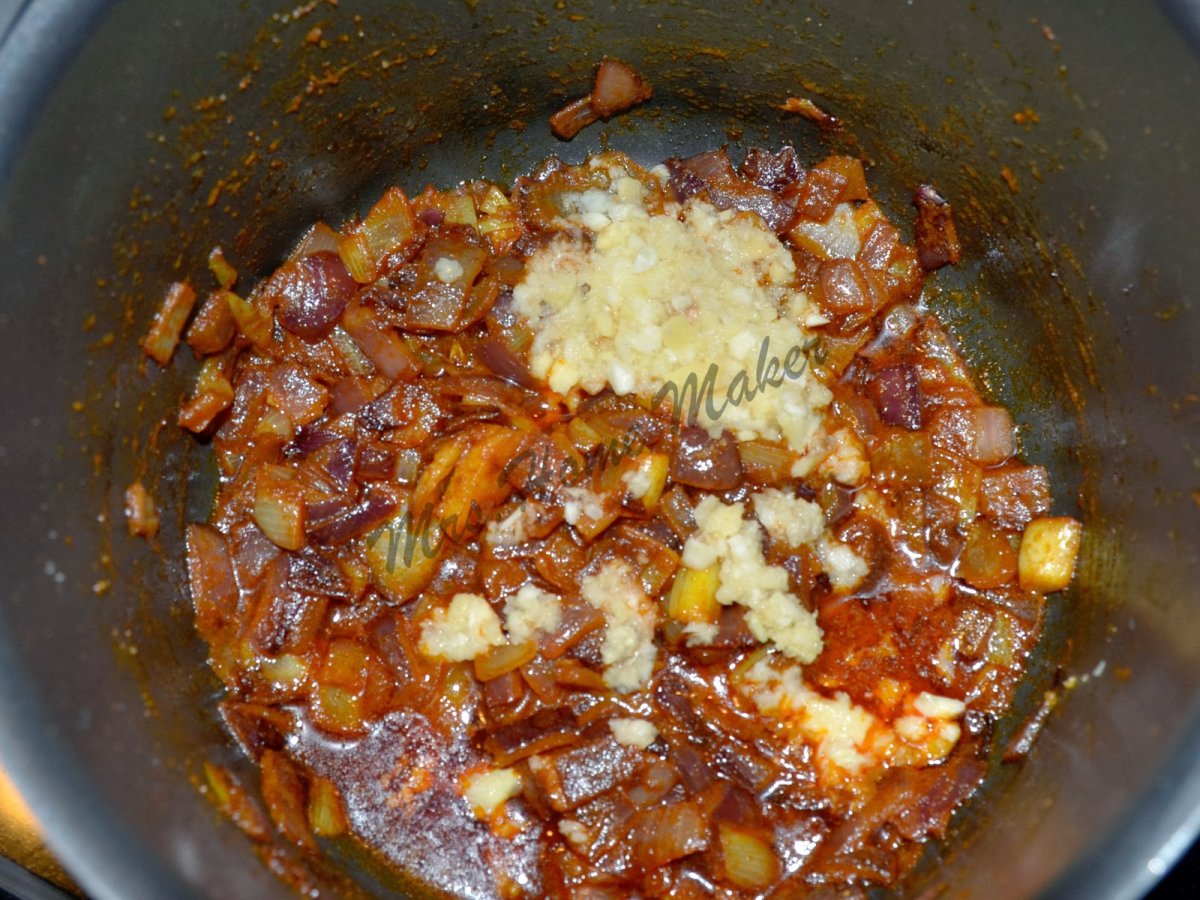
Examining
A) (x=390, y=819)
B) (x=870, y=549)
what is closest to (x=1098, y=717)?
(x=870, y=549)

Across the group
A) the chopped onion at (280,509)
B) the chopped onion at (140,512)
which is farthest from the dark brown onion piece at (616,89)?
the chopped onion at (140,512)

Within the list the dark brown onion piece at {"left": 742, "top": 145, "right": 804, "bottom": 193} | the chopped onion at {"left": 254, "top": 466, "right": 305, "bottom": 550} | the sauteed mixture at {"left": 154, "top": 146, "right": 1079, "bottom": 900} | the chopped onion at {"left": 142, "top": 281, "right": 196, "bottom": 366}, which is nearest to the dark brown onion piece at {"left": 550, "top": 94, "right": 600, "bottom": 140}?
the sauteed mixture at {"left": 154, "top": 146, "right": 1079, "bottom": 900}

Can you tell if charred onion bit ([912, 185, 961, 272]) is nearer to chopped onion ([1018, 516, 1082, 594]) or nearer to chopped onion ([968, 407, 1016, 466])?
chopped onion ([968, 407, 1016, 466])

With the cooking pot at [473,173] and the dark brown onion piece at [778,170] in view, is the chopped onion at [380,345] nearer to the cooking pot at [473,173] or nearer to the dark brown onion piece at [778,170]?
the cooking pot at [473,173]

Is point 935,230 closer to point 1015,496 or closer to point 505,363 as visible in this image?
point 1015,496

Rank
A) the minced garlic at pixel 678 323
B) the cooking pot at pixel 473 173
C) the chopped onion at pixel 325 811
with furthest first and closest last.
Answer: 1. the minced garlic at pixel 678 323
2. the chopped onion at pixel 325 811
3. the cooking pot at pixel 473 173

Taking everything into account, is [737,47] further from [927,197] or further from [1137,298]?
[1137,298]

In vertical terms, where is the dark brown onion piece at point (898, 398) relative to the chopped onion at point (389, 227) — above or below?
below
